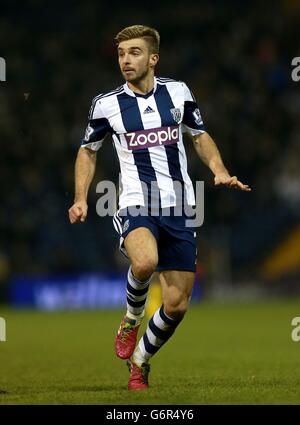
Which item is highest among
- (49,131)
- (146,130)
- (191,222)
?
(49,131)

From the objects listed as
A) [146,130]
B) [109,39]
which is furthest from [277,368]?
[109,39]

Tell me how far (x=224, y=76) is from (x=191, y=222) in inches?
633

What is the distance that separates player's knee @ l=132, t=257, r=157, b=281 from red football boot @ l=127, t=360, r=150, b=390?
A: 0.69 m

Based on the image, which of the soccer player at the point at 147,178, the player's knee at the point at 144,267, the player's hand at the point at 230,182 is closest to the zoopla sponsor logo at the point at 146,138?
the soccer player at the point at 147,178

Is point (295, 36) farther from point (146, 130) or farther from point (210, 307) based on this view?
point (146, 130)

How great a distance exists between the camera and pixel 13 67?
70.9 feet

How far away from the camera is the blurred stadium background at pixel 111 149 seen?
2000 cm

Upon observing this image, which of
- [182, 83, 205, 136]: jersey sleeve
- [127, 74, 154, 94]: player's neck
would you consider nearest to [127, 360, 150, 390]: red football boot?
[182, 83, 205, 136]: jersey sleeve

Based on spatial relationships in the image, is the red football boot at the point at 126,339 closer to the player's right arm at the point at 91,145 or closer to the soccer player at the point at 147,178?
the soccer player at the point at 147,178

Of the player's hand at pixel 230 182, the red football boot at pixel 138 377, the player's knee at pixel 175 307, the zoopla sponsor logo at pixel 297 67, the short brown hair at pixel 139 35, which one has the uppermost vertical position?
the zoopla sponsor logo at pixel 297 67

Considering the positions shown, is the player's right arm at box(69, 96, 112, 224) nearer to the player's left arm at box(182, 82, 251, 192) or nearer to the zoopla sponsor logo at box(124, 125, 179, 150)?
the zoopla sponsor logo at box(124, 125, 179, 150)

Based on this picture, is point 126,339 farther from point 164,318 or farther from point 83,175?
point 83,175

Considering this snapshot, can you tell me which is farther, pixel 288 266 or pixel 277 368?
pixel 288 266

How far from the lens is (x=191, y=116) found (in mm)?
7117
